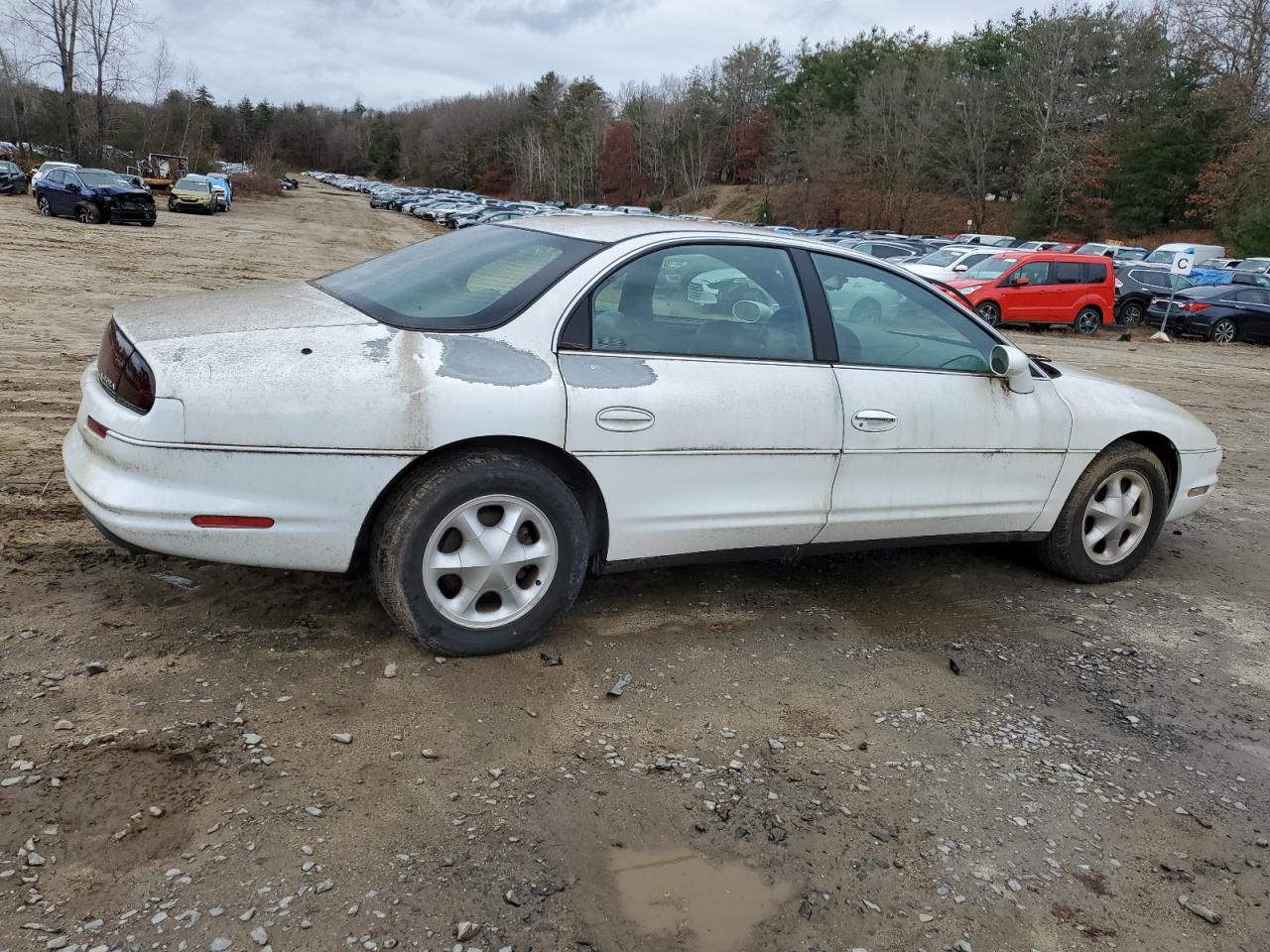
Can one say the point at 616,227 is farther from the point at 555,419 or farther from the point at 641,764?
the point at 641,764

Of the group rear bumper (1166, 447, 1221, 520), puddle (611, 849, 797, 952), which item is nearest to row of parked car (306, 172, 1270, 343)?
rear bumper (1166, 447, 1221, 520)

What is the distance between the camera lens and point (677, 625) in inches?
158

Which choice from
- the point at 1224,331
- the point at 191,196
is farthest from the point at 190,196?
the point at 1224,331

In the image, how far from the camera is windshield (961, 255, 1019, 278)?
19781 millimetres

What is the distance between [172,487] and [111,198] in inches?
1135

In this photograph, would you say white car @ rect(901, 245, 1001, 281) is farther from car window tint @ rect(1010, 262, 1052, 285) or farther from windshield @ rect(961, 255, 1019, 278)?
car window tint @ rect(1010, 262, 1052, 285)

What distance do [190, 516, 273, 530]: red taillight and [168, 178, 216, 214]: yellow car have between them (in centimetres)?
4139

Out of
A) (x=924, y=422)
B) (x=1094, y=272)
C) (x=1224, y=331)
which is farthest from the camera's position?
(x=1224, y=331)

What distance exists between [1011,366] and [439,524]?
2.58 metres

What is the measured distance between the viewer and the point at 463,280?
3.78 metres

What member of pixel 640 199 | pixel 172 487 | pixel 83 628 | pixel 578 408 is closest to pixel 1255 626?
pixel 578 408

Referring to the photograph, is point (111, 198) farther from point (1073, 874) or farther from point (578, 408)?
point (1073, 874)

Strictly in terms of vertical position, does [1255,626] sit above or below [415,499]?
below

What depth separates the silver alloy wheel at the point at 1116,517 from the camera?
4797 millimetres
